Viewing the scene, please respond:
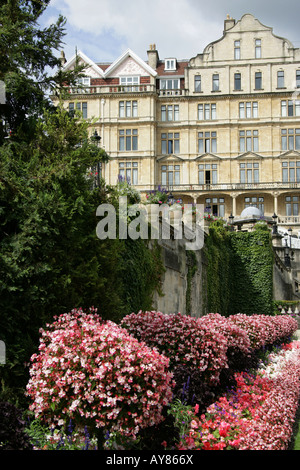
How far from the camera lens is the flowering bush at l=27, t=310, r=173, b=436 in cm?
538

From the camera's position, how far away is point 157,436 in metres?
5.82

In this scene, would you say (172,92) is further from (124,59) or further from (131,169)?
(131,169)

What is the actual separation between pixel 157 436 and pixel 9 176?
3.85 meters

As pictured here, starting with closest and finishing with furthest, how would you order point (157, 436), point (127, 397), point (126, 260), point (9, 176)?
point (127, 397), point (157, 436), point (9, 176), point (126, 260)

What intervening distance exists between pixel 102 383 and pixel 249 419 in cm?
327

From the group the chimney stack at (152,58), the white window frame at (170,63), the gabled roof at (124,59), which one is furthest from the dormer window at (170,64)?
the gabled roof at (124,59)

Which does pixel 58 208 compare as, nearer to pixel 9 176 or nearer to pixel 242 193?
pixel 9 176

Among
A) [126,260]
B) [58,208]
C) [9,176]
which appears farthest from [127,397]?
[126,260]

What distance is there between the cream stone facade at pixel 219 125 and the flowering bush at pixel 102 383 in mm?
43756

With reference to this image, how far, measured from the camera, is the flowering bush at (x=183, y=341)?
7.77 m

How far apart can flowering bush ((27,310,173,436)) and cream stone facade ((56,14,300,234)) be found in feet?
144

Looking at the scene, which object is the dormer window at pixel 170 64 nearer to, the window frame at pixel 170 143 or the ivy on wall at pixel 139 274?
the window frame at pixel 170 143

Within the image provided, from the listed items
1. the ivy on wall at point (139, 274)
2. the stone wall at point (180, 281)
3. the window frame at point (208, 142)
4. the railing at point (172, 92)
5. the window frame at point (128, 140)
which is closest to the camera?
the ivy on wall at point (139, 274)

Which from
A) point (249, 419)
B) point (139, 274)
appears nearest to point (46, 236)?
point (139, 274)
